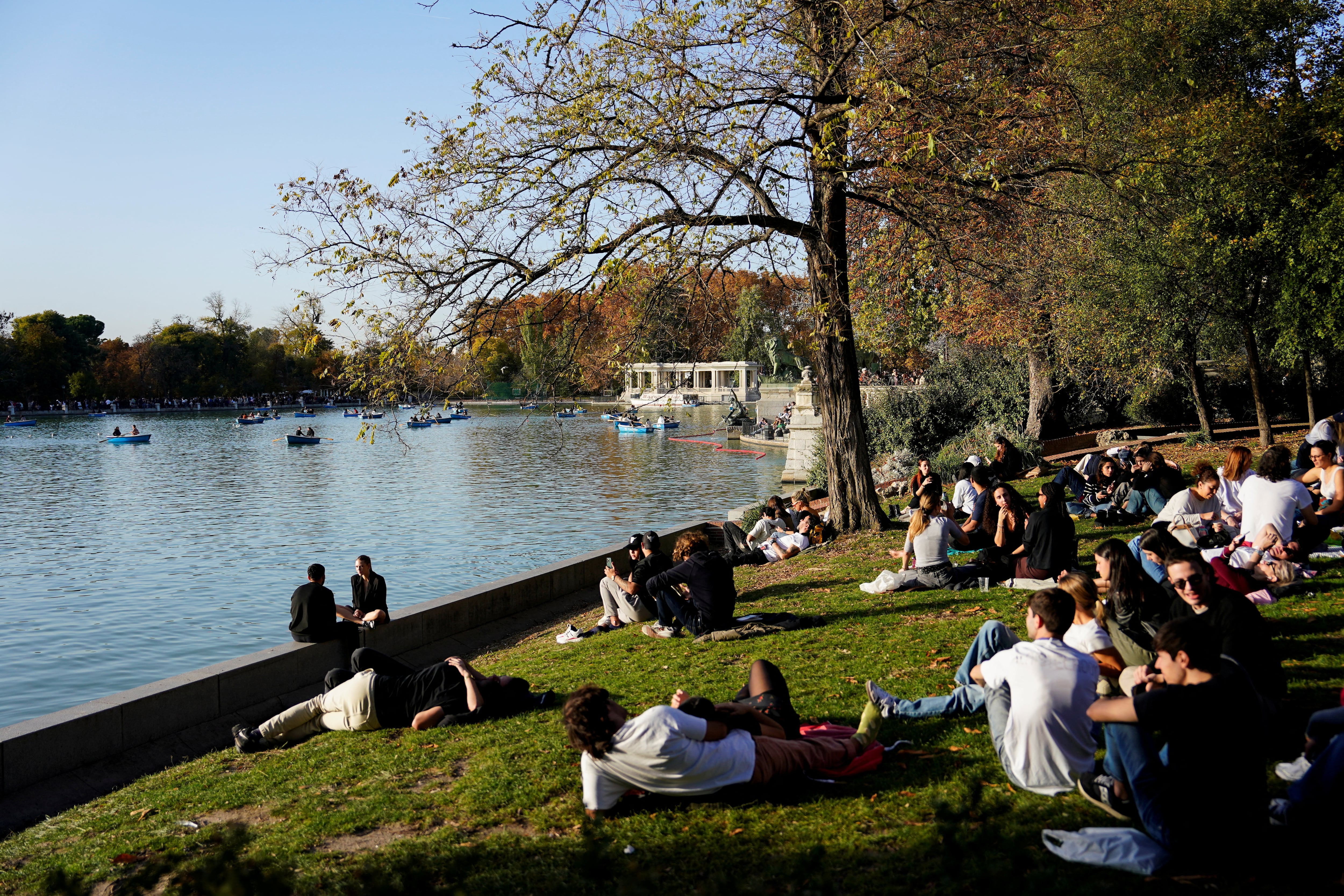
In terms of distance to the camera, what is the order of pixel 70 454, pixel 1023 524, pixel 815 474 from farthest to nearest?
pixel 70 454 < pixel 815 474 < pixel 1023 524

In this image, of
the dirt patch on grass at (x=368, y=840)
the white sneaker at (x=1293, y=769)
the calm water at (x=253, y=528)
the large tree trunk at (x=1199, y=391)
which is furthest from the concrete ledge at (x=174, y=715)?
the large tree trunk at (x=1199, y=391)

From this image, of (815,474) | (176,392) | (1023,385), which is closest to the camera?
(815,474)

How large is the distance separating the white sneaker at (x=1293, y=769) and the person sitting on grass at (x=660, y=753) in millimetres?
2449

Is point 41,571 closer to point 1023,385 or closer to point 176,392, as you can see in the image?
point 1023,385

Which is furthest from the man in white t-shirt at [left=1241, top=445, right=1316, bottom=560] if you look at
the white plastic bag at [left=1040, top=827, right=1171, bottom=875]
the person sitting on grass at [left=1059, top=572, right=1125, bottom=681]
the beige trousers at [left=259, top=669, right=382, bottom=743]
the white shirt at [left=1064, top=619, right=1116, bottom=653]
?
the beige trousers at [left=259, top=669, right=382, bottom=743]

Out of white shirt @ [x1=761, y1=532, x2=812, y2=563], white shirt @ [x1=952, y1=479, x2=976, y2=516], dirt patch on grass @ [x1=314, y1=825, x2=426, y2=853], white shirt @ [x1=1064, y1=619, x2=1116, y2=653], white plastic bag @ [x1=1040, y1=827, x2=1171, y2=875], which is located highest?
white shirt @ [x1=952, y1=479, x2=976, y2=516]

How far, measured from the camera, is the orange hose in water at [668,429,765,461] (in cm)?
5175

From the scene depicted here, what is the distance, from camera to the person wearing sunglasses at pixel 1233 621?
17.5 ft

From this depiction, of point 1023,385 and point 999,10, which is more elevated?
point 999,10

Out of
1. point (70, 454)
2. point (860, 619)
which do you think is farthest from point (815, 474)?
point (70, 454)

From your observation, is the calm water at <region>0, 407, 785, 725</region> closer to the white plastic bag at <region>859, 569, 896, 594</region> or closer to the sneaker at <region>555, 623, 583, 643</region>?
the sneaker at <region>555, 623, 583, 643</region>

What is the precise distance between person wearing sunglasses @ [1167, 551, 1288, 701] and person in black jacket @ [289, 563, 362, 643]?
7919mm

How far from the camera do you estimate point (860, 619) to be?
31.1 ft

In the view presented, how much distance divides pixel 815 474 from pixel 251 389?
404 feet
